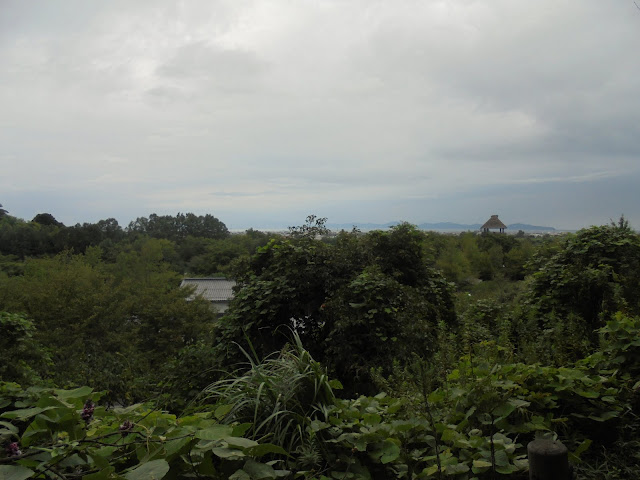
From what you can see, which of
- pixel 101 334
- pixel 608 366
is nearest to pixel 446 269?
pixel 101 334

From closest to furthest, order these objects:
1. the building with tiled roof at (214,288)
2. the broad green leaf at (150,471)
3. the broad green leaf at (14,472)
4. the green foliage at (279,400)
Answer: the broad green leaf at (14,472)
the broad green leaf at (150,471)
the green foliage at (279,400)
the building with tiled roof at (214,288)

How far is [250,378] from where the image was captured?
1.83 m

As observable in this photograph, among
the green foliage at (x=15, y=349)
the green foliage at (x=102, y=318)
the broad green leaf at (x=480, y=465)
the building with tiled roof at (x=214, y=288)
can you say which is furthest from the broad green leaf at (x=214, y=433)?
the building with tiled roof at (x=214, y=288)

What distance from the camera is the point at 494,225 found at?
3553cm

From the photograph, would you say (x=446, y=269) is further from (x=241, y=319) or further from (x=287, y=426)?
(x=287, y=426)

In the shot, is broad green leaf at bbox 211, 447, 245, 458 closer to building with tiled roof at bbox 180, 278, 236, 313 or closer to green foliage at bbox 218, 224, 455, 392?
green foliage at bbox 218, 224, 455, 392

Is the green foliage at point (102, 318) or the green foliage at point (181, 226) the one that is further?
the green foliage at point (181, 226)

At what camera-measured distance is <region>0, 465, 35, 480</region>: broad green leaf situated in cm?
87

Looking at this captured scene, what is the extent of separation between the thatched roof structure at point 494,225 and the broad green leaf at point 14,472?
115ft

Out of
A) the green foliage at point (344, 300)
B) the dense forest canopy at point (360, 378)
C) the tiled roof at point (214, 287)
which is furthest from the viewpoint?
the tiled roof at point (214, 287)

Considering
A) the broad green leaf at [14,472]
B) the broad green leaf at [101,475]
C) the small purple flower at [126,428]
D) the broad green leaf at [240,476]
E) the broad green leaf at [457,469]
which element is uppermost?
the broad green leaf at [14,472]

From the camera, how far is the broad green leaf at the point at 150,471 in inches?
38.2

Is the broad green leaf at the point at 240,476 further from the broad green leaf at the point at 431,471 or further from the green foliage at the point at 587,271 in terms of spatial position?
the green foliage at the point at 587,271

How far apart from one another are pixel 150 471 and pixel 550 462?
40.2 inches
